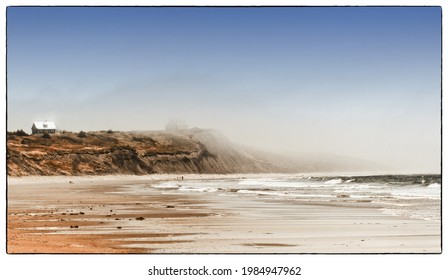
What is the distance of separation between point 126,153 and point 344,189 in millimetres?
7748

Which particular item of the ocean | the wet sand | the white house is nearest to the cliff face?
the white house

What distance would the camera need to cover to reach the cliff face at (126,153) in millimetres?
17141

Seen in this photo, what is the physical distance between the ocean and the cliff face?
0.83 meters

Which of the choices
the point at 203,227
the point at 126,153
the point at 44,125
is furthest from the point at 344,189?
the point at 44,125

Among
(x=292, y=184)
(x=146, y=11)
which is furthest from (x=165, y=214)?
(x=292, y=184)

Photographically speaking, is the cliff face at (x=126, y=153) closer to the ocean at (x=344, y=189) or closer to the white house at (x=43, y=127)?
the white house at (x=43, y=127)

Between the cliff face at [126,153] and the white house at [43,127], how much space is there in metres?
0.26

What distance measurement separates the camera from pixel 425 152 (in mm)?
14000

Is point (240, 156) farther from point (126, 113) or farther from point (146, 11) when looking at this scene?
point (146, 11)

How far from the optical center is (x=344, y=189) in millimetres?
23500

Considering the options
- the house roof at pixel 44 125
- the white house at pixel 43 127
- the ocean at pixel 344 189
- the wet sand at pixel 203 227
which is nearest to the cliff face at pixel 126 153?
the white house at pixel 43 127

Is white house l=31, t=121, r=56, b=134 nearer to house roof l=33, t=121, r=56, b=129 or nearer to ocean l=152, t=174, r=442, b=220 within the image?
house roof l=33, t=121, r=56, b=129

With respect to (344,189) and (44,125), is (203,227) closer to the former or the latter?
(44,125)

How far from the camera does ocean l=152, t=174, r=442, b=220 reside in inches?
617
